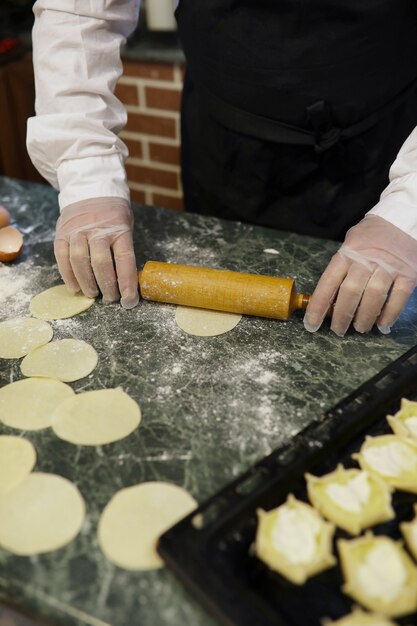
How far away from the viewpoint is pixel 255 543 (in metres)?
0.88

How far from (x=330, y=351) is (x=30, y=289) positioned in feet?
2.48

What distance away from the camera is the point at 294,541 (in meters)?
0.87

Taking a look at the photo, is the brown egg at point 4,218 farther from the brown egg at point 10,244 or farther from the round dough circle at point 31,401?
the round dough circle at point 31,401

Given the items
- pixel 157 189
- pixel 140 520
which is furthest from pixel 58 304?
pixel 157 189

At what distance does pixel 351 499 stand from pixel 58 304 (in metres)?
0.83

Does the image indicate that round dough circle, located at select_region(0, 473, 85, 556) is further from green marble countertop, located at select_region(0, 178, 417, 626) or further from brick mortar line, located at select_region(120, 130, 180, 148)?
brick mortar line, located at select_region(120, 130, 180, 148)

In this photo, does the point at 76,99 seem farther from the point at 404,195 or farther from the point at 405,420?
the point at 405,420

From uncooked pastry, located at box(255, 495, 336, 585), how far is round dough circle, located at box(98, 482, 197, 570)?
139 millimetres

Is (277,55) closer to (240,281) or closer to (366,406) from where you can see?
(240,281)

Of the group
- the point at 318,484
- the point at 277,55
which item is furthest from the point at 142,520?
the point at 277,55

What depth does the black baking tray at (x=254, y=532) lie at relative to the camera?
2.59 ft

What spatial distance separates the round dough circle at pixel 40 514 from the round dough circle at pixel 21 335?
0.37 meters

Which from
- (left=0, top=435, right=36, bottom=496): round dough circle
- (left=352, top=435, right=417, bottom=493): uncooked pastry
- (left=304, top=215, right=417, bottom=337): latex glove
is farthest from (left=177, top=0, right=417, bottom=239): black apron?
(left=0, top=435, right=36, bottom=496): round dough circle

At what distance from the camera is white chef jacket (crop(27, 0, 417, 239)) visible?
4.98 feet
